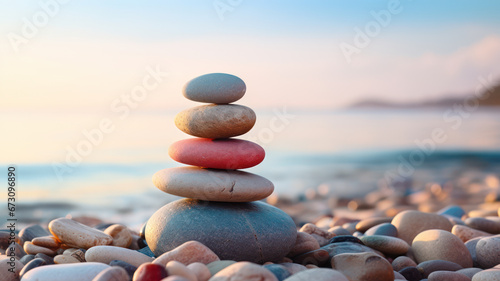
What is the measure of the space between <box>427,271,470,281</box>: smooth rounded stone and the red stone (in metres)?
1.97

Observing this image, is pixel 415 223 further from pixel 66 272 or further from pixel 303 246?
pixel 66 272

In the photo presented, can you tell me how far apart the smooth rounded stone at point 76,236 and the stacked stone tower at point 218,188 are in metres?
0.58

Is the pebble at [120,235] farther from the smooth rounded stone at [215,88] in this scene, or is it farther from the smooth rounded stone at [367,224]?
the smooth rounded stone at [367,224]

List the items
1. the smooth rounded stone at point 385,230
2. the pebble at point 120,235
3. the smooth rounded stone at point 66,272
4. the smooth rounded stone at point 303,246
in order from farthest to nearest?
the smooth rounded stone at point 385,230 < the pebble at point 120,235 < the smooth rounded stone at point 303,246 < the smooth rounded stone at point 66,272

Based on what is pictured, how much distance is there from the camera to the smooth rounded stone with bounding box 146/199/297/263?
429 centimetres

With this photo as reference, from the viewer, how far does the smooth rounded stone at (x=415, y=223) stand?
5.93 m

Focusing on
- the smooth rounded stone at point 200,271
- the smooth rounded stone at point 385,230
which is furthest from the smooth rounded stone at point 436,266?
the smooth rounded stone at point 200,271

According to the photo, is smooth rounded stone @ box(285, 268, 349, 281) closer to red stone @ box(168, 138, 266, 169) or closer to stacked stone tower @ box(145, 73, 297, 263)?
stacked stone tower @ box(145, 73, 297, 263)

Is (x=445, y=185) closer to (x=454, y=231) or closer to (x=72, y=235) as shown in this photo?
(x=454, y=231)

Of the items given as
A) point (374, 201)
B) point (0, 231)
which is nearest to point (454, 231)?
point (0, 231)

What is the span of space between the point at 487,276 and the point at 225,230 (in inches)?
94.0

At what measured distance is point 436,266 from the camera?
464 cm

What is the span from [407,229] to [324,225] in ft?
6.62

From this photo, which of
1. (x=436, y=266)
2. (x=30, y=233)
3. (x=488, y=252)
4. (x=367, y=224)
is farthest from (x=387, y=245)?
(x=30, y=233)
